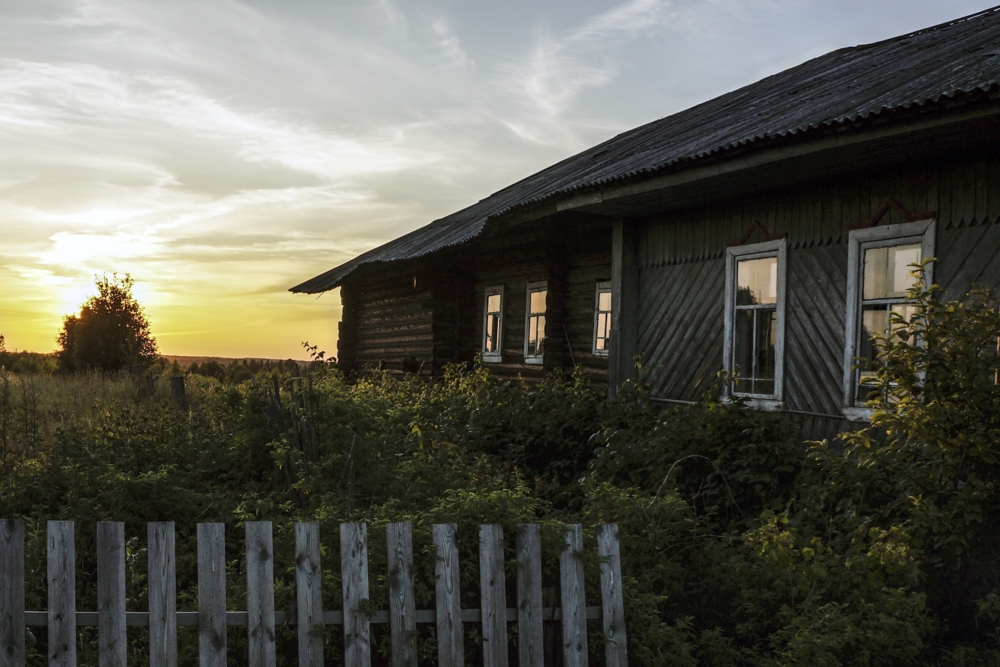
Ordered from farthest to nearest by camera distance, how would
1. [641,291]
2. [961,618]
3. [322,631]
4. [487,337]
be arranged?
[487,337] < [641,291] < [961,618] < [322,631]

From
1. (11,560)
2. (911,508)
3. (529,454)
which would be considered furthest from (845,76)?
(11,560)

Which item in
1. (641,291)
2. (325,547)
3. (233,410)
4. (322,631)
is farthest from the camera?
(641,291)

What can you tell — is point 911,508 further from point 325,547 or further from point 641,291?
point 641,291

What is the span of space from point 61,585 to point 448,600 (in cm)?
179

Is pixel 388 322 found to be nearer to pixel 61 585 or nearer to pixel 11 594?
pixel 11 594

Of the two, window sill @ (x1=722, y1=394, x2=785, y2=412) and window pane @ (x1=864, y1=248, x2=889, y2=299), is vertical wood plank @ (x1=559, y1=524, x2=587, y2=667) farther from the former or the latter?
window pane @ (x1=864, y1=248, x2=889, y2=299)

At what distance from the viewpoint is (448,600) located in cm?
396

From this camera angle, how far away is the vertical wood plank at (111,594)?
393cm

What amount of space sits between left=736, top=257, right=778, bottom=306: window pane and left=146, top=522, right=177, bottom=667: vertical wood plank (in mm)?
6714

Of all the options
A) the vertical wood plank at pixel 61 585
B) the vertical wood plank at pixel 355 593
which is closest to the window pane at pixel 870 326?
the vertical wood plank at pixel 355 593

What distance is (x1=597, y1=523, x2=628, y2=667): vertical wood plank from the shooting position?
160 inches

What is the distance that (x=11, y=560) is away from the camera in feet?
13.3

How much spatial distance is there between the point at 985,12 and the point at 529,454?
7.58m

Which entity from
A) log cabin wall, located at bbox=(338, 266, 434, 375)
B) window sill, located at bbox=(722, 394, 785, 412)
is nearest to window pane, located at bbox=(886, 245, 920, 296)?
window sill, located at bbox=(722, 394, 785, 412)
